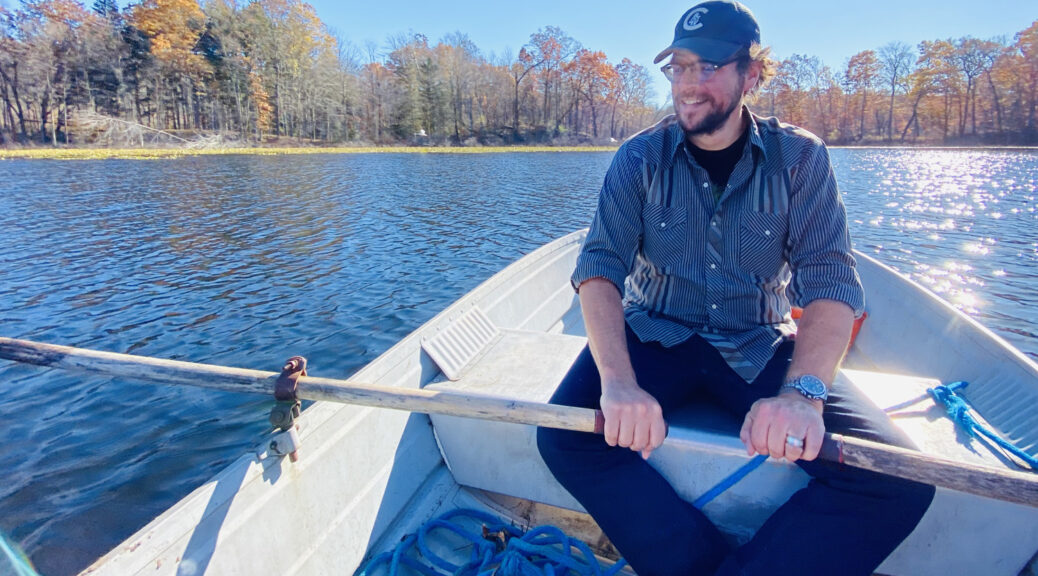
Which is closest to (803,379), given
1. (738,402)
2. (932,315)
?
(738,402)

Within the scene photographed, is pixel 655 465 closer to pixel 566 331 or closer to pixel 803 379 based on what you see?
pixel 803 379

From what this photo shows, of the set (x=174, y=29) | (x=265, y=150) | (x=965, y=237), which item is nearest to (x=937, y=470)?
(x=965, y=237)

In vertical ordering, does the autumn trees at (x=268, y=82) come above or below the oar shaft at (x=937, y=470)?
above

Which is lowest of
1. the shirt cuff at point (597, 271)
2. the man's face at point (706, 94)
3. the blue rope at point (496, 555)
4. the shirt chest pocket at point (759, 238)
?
the blue rope at point (496, 555)

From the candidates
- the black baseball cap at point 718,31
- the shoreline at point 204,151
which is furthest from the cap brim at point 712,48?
the shoreline at point 204,151

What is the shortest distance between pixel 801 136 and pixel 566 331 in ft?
11.5

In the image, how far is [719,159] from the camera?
89.8 inches

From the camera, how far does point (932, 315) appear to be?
12.4 feet

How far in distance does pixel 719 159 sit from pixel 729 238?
0.36 metres

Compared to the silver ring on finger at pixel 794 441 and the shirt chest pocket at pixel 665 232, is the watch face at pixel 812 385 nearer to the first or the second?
the silver ring on finger at pixel 794 441

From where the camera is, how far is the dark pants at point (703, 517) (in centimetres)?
159

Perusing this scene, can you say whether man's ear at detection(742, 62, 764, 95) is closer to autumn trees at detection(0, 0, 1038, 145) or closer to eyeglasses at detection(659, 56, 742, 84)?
eyeglasses at detection(659, 56, 742, 84)

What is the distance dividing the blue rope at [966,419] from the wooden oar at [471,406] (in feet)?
2.83

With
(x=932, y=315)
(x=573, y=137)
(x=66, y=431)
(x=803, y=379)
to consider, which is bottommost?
(x=66, y=431)
